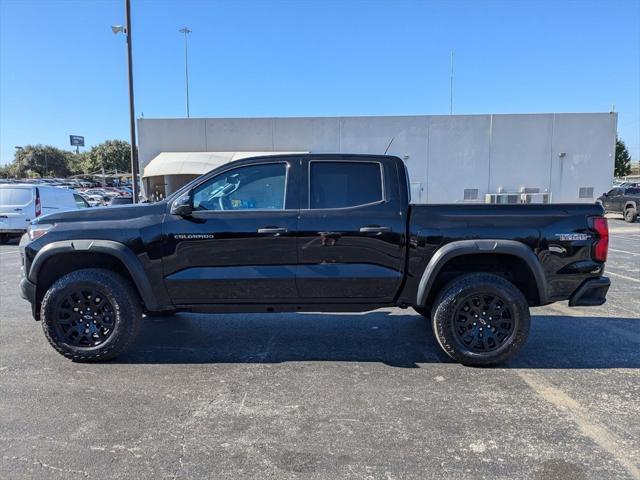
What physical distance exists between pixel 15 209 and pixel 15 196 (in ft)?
1.33

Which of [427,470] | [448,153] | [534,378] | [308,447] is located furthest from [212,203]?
[448,153]

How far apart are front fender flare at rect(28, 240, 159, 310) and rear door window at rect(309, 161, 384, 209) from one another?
1.69m

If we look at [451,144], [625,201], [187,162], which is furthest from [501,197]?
[187,162]

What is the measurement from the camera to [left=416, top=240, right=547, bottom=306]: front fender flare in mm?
4207

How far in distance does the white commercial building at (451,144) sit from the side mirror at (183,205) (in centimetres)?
1941

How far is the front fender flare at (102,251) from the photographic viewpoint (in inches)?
167

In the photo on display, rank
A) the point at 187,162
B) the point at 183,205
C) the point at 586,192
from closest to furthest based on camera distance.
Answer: the point at 183,205 → the point at 187,162 → the point at 586,192

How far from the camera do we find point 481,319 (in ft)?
14.3

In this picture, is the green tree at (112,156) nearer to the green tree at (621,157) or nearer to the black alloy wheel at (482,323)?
the green tree at (621,157)

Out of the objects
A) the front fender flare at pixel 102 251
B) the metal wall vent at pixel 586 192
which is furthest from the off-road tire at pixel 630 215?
the front fender flare at pixel 102 251

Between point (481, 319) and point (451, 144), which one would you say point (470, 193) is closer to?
point (451, 144)

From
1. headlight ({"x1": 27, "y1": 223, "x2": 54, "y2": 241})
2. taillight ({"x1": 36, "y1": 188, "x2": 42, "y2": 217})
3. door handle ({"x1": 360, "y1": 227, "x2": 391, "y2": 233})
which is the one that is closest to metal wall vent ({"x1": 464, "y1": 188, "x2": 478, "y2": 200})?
taillight ({"x1": 36, "y1": 188, "x2": 42, "y2": 217})

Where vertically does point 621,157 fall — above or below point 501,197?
above

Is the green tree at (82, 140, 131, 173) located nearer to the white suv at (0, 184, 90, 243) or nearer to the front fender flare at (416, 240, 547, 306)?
the white suv at (0, 184, 90, 243)
